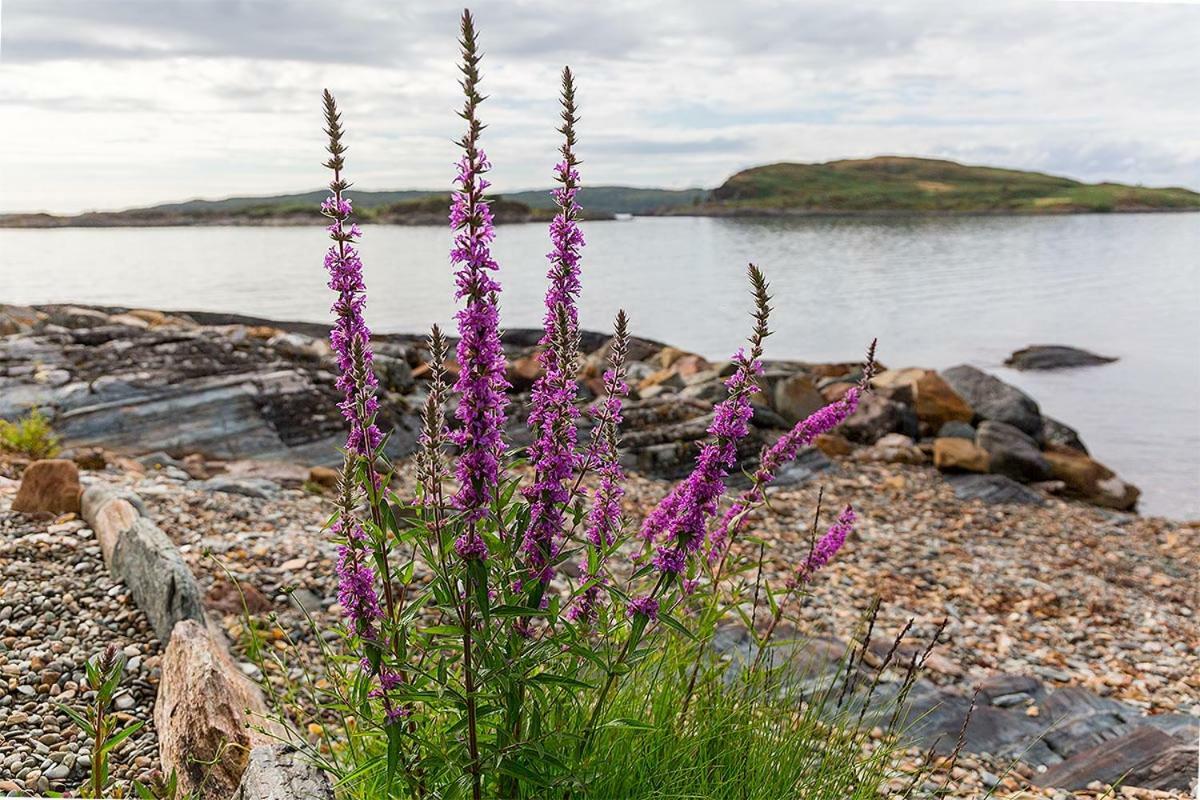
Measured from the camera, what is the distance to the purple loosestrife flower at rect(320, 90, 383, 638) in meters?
2.57

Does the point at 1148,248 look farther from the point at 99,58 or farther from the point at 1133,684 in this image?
the point at 99,58

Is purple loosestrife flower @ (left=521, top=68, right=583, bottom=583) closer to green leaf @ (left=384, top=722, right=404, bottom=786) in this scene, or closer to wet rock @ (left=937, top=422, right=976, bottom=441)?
green leaf @ (left=384, top=722, right=404, bottom=786)

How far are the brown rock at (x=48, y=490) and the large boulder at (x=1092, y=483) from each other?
12.0m

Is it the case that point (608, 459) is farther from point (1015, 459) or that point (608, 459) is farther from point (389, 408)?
point (1015, 459)

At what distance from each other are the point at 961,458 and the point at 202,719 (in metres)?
10.6

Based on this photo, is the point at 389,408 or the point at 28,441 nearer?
the point at 28,441

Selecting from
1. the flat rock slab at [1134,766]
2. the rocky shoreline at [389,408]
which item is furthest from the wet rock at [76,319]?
the flat rock slab at [1134,766]

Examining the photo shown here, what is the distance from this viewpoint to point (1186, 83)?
8.18 metres

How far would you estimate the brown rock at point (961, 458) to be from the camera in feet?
40.1

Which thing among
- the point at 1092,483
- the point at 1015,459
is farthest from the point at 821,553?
the point at 1092,483

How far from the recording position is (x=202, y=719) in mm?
4023

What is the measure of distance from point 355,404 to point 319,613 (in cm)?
421

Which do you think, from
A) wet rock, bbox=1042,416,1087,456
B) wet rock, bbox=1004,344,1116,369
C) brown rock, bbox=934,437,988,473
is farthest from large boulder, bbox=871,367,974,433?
wet rock, bbox=1004,344,1116,369

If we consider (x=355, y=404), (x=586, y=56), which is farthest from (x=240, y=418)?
(x=355, y=404)
